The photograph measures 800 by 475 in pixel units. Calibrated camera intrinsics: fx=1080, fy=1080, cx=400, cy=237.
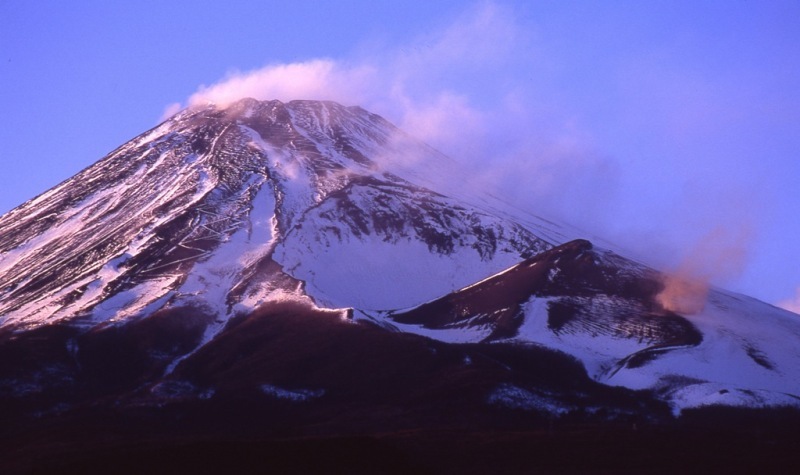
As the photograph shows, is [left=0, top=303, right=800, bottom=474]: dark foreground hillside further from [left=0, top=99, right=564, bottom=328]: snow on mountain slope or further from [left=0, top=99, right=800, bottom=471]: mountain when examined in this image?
[left=0, top=99, right=564, bottom=328]: snow on mountain slope

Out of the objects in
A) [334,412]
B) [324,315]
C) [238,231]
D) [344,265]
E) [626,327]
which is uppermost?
[626,327]

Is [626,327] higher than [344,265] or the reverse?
higher

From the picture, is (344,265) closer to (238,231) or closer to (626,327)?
(238,231)

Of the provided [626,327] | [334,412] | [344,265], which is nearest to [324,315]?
[334,412]

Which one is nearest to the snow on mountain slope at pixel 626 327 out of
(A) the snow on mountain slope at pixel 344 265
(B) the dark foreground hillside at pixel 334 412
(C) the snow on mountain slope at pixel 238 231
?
(A) the snow on mountain slope at pixel 344 265

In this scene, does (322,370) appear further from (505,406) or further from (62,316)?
(62,316)

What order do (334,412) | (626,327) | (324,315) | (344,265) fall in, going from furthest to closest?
(344,265)
(626,327)
(324,315)
(334,412)

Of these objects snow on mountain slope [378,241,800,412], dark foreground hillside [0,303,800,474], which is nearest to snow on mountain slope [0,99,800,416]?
snow on mountain slope [378,241,800,412]

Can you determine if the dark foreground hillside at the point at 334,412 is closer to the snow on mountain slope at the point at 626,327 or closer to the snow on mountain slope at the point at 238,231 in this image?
the snow on mountain slope at the point at 626,327

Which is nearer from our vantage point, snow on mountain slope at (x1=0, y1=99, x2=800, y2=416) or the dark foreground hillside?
the dark foreground hillside
